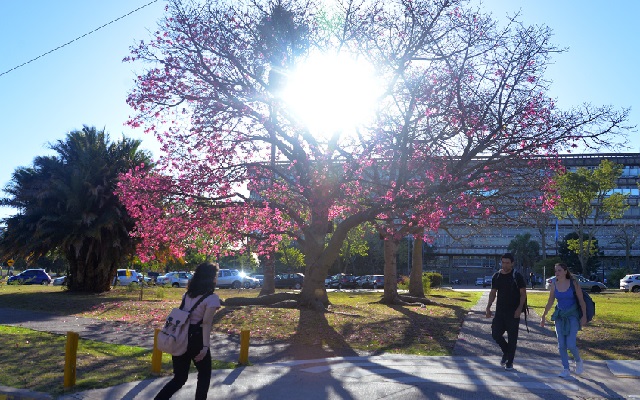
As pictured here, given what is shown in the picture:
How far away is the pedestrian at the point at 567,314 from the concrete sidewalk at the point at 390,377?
327mm

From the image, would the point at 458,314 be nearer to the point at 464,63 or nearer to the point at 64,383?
the point at 464,63

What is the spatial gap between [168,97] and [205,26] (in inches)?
83.2

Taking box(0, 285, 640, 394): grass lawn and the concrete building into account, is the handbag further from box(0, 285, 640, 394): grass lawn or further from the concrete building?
the concrete building

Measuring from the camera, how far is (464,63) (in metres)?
16.9

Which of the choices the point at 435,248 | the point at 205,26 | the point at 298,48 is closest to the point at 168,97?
the point at 205,26

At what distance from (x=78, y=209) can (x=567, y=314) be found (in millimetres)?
21612

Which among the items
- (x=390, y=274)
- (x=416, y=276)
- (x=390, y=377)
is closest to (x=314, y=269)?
(x=390, y=274)

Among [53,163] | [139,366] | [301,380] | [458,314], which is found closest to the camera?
[301,380]

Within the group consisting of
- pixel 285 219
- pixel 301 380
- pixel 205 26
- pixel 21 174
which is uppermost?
pixel 205 26

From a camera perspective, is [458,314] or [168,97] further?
[458,314]

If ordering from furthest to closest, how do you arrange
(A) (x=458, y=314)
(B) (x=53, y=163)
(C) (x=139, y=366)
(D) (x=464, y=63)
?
(B) (x=53, y=163) < (A) (x=458, y=314) < (D) (x=464, y=63) < (C) (x=139, y=366)

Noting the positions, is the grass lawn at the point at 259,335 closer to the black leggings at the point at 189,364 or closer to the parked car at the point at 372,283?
the black leggings at the point at 189,364

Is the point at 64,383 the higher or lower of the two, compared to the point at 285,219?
lower

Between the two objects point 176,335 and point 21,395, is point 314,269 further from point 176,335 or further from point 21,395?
point 176,335
